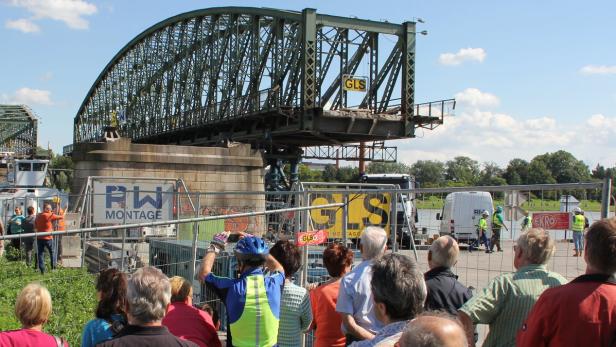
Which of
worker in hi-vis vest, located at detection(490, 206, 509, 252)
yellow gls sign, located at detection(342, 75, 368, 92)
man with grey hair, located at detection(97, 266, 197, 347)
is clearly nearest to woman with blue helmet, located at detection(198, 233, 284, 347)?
man with grey hair, located at detection(97, 266, 197, 347)

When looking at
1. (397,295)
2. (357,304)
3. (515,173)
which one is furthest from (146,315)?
(515,173)

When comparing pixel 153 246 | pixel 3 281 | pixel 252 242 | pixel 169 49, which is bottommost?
pixel 3 281

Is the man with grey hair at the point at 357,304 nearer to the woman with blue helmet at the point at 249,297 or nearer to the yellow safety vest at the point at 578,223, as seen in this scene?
the woman with blue helmet at the point at 249,297

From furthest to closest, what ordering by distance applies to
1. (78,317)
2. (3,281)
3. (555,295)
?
(3,281)
(78,317)
(555,295)

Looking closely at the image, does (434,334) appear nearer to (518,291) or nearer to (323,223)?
(518,291)

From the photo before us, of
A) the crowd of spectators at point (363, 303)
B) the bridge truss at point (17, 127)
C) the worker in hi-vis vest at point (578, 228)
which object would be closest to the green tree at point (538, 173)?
the worker in hi-vis vest at point (578, 228)

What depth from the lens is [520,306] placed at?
14.2 ft

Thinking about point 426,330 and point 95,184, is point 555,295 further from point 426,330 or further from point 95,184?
point 95,184

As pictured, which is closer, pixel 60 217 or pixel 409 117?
pixel 60 217

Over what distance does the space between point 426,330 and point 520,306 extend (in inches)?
87.4

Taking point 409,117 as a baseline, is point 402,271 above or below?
below

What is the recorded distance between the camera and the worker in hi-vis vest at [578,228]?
5641 mm

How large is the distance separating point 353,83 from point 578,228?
29.0m

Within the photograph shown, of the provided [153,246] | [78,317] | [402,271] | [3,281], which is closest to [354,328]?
[402,271]
